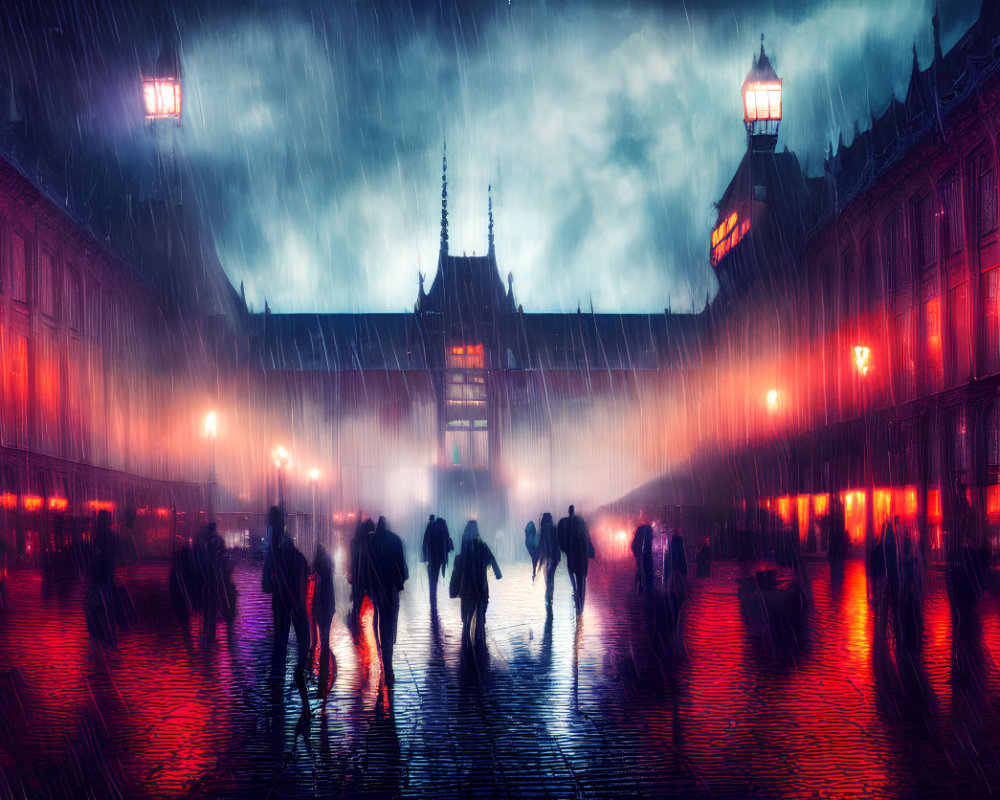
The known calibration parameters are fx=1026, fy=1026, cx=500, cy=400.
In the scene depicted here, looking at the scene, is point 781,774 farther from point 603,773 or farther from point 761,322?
point 761,322

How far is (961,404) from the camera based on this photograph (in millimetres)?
25562

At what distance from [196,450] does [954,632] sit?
47.7m

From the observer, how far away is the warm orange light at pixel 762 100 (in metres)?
46.3

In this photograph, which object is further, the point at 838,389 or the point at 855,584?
the point at 838,389

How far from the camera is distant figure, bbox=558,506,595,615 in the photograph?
51.8 ft

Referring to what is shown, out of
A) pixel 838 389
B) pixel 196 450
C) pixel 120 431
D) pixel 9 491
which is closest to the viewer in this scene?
pixel 9 491

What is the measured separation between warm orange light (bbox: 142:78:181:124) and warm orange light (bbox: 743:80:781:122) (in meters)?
29.4

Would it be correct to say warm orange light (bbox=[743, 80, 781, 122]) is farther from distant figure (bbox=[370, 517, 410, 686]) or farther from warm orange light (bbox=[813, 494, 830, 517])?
distant figure (bbox=[370, 517, 410, 686])

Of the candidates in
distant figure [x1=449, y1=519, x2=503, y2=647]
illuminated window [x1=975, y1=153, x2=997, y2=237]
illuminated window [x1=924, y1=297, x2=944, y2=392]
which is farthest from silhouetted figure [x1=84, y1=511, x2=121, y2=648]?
illuminated window [x1=924, y1=297, x2=944, y2=392]

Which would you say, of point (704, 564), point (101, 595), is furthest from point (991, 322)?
point (101, 595)

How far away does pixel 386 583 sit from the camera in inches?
428

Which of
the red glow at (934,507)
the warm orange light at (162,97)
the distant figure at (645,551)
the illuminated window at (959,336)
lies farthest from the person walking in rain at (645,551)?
the warm orange light at (162,97)

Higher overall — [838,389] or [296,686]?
[838,389]

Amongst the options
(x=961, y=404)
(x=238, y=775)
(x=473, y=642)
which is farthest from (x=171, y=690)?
(x=961, y=404)
